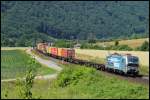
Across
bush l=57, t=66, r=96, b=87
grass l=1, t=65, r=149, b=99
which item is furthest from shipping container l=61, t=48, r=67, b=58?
bush l=57, t=66, r=96, b=87

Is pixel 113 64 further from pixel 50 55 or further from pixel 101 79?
pixel 50 55

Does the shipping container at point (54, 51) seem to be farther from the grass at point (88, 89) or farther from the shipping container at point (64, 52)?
the grass at point (88, 89)

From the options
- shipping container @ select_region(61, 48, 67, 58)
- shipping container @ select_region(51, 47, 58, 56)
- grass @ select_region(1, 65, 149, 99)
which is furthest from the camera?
shipping container @ select_region(51, 47, 58, 56)

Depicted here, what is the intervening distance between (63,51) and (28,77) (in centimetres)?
8215

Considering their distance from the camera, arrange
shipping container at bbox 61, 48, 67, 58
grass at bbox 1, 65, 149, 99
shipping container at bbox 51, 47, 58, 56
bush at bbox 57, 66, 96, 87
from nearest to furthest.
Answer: grass at bbox 1, 65, 149, 99 < bush at bbox 57, 66, 96, 87 < shipping container at bbox 61, 48, 67, 58 < shipping container at bbox 51, 47, 58, 56

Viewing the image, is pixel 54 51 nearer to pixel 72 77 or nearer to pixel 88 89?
pixel 72 77

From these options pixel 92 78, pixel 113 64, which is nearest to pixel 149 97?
pixel 92 78

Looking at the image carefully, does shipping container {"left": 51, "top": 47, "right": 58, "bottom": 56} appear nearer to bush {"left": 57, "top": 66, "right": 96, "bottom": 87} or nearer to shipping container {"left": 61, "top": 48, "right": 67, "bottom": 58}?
shipping container {"left": 61, "top": 48, "right": 67, "bottom": 58}

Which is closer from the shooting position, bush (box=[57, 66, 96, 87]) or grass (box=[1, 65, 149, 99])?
grass (box=[1, 65, 149, 99])

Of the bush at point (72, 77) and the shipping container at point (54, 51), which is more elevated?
the shipping container at point (54, 51)

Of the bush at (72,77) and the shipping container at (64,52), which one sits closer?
the bush at (72,77)

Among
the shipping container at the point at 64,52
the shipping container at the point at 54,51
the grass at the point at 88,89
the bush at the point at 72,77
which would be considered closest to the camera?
the grass at the point at 88,89

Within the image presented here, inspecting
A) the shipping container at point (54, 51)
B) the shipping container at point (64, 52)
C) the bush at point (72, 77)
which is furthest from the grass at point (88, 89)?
the shipping container at point (54, 51)

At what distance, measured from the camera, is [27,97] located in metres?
17.0
